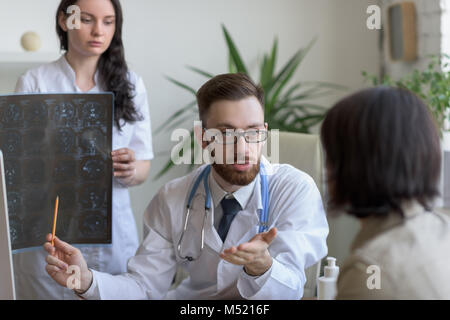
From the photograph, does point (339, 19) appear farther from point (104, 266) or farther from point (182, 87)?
point (104, 266)

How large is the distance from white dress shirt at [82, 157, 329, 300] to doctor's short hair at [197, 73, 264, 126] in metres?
0.21

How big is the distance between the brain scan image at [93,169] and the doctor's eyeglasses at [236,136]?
0.39 metres

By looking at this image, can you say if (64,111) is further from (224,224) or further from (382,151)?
(382,151)

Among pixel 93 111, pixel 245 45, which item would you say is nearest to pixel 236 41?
pixel 245 45

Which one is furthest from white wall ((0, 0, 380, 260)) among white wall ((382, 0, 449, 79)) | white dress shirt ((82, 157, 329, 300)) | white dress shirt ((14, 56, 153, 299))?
white dress shirt ((82, 157, 329, 300))

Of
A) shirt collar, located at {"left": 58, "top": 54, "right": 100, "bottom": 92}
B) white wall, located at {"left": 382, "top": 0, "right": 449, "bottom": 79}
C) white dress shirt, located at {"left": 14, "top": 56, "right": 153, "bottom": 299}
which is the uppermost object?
white wall, located at {"left": 382, "top": 0, "right": 449, "bottom": 79}

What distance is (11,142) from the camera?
1.57m

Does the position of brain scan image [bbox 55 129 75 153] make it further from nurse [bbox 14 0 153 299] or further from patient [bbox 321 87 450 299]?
patient [bbox 321 87 450 299]

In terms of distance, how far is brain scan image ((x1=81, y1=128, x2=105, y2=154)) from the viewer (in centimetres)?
166

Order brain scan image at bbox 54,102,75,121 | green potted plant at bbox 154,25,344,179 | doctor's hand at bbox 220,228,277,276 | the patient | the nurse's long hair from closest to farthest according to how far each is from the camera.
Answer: the patient → doctor's hand at bbox 220,228,277,276 → brain scan image at bbox 54,102,75,121 → the nurse's long hair → green potted plant at bbox 154,25,344,179

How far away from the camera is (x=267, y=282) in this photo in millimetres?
1325

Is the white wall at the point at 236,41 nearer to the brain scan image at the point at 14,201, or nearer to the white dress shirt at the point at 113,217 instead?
the white dress shirt at the point at 113,217

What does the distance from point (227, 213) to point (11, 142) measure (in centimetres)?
60
